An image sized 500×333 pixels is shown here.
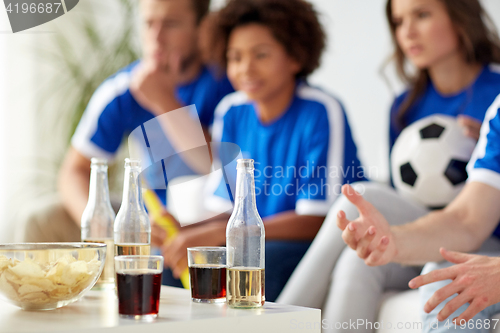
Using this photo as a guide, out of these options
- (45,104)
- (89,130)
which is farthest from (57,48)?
(89,130)

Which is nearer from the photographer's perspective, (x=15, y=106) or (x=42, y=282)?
(x=42, y=282)

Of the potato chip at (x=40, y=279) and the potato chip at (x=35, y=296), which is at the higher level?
the potato chip at (x=40, y=279)

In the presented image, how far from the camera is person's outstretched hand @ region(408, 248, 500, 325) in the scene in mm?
802

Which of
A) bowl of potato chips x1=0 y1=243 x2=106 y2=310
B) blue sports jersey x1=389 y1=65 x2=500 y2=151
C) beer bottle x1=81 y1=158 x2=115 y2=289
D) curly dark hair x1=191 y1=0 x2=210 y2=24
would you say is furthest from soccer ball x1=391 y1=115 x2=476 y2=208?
curly dark hair x1=191 y1=0 x2=210 y2=24

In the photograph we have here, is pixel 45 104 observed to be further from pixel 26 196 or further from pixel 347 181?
pixel 347 181

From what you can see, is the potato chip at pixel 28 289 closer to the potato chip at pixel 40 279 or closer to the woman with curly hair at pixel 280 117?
the potato chip at pixel 40 279

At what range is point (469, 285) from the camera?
2.71 ft

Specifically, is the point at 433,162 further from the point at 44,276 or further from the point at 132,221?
the point at 44,276

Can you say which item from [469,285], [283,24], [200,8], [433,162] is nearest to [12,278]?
[469,285]

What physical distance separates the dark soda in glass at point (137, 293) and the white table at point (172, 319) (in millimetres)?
13

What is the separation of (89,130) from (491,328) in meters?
1.75

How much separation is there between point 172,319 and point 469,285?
520 millimetres

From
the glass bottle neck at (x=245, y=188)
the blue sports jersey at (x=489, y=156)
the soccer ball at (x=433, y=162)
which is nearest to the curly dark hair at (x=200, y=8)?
the soccer ball at (x=433, y=162)

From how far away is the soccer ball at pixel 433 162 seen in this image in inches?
54.4
